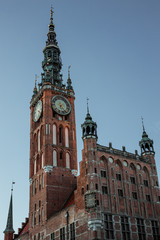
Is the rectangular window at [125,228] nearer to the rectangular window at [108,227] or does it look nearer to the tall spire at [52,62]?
the rectangular window at [108,227]

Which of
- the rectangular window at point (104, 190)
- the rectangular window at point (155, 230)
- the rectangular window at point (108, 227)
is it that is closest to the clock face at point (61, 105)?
the rectangular window at point (104, 190)

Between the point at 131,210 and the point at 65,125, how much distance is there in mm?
24697

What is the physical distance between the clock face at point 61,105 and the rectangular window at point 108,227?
27597 mm

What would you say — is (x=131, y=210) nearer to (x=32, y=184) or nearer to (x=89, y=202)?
(x=89, y=202)

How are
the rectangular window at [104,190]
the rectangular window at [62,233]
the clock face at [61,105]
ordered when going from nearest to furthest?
the rectangular window at [104,190]
the rectangular window at [62,233]
the clock face at [61,105]

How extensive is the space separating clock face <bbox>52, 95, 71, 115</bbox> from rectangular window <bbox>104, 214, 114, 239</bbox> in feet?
90.5

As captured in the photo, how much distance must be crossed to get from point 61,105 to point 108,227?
3073 centimetres

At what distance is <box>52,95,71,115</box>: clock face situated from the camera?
68.5 m

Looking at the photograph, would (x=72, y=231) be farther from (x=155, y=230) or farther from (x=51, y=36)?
(x=51, y=36)

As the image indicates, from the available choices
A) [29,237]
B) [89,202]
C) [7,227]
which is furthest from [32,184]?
[89,202]

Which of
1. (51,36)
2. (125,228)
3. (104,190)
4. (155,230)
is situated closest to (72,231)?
(104,190)

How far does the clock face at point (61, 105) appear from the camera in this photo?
68463mm

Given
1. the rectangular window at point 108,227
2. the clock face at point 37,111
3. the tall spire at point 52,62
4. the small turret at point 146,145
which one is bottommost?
the rectangular window at point 108,227

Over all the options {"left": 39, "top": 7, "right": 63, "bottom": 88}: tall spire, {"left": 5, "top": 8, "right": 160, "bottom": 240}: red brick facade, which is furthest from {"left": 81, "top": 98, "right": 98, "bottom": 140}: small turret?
{"left": 39, "top": 7, "right": 63, "bottom": 88}: tall spire
